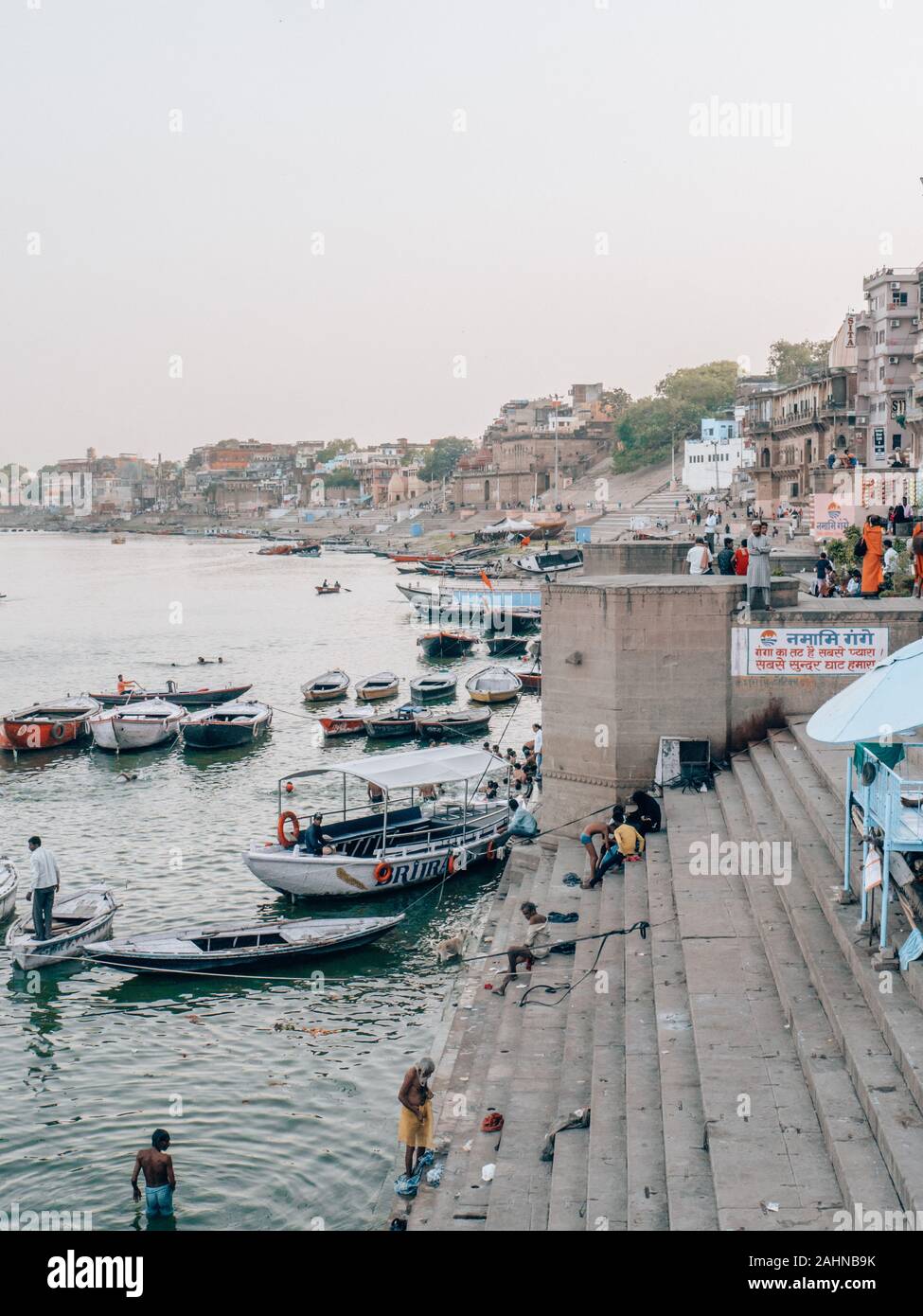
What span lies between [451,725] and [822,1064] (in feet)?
76.6

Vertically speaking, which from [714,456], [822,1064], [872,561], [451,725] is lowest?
[451,725]

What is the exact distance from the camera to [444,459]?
175125 millimetres

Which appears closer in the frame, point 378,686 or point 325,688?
point 325,688

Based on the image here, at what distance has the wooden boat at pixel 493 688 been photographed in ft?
117

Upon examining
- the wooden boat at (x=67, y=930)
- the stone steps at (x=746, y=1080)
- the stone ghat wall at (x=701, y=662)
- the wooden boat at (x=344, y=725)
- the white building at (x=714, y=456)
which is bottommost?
the wooden boat at (x=67, y=930)

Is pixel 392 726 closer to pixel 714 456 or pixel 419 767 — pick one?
pixel 419 767

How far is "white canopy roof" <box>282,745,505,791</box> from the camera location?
58.4 ft

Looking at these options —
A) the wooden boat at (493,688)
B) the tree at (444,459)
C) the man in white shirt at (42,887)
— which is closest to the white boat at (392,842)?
the man in white shirt at (42,887)

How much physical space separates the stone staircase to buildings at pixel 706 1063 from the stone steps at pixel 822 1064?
1 centimetres

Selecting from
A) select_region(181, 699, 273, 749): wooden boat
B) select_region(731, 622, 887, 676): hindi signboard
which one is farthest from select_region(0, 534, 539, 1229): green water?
select_region(731, 622, 887, 676): hindi signboard

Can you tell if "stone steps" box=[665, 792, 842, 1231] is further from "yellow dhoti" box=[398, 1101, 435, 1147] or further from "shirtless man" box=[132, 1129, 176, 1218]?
"shirtless man" box=[132, 1129, 176, 1218]

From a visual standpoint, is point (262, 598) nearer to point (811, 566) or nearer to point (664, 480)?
point (664, 480)

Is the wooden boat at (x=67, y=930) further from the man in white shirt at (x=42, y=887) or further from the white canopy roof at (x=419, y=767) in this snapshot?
the white canopy roof at (x=419, y=767)

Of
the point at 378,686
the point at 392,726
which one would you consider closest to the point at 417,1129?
the point at 392,726
